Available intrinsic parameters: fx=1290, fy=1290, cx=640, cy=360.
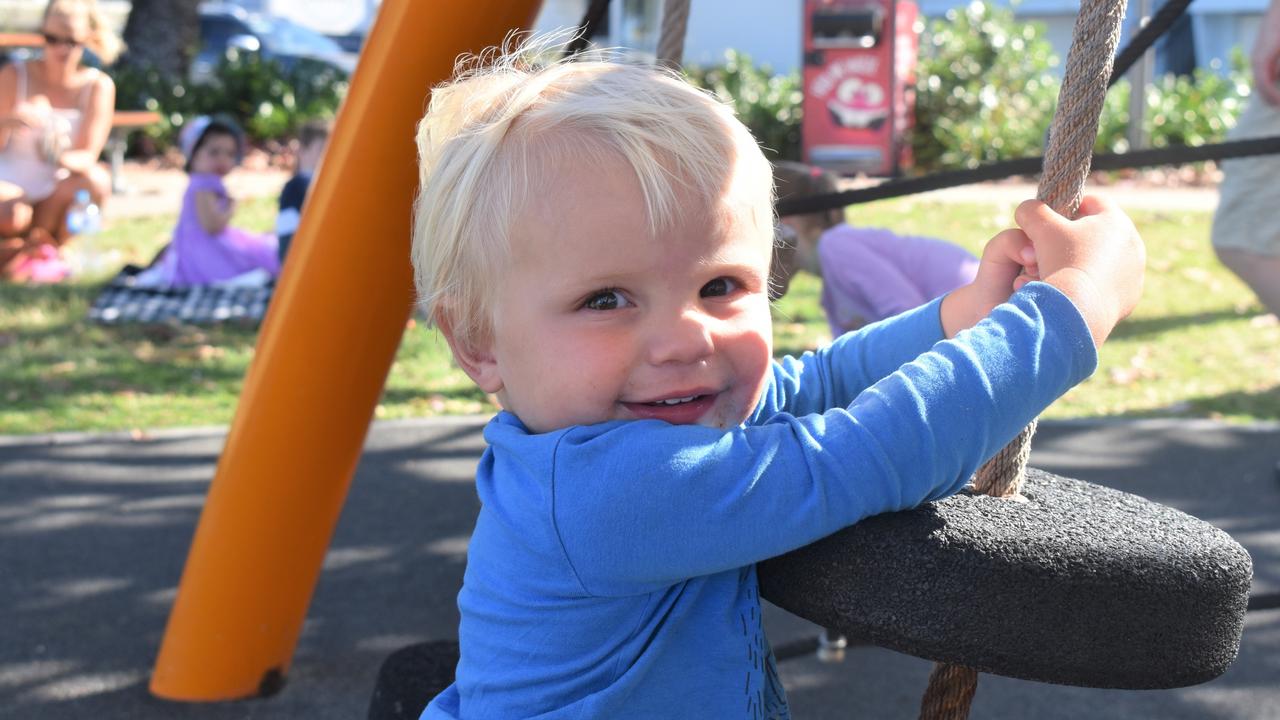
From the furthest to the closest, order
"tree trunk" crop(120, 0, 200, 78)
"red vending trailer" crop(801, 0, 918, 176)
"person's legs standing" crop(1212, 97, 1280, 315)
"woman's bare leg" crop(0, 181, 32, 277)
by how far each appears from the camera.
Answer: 1. "tree trunk" crop(120, 0, 200, 78)
2. "red vending trailer" crop(801, 0, 918, 176)
3. "woman's bare leg" crop(0, 181, 32, 277)
4. "person's legs standing" crop(1212, 97, 1280, 315)

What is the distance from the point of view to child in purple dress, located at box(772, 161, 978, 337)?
14.3ft

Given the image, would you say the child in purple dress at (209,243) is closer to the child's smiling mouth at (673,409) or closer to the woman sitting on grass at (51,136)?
the woman sitting on grass at (51,136)

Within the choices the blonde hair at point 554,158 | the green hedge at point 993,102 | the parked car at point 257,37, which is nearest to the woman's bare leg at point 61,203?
the green hedge at point 993,102

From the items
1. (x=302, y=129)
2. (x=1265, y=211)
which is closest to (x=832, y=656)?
(x=1265, y=211)

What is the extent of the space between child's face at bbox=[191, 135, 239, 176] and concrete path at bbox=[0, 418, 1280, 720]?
3.34 meters

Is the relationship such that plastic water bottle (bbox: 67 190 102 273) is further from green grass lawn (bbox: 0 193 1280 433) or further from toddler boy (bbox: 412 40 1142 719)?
toddler boy (bbox: 412 40 1142 719)

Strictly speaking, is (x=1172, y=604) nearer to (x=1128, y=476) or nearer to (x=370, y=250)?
(x=370, y=250)

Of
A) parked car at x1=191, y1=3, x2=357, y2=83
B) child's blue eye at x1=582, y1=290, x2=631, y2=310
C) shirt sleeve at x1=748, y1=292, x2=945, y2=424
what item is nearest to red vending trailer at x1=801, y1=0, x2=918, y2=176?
shirt sleeve at x1=748, y1=292, x2=945, y2=424

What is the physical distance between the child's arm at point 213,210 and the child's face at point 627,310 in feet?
21.9

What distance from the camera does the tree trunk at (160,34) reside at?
15477mm

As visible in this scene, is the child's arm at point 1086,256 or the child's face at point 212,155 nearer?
the child's arm at point 1086,256

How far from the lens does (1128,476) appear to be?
4.39 metres

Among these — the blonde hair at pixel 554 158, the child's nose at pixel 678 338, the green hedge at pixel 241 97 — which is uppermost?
the blonde hair at pixel 554 158

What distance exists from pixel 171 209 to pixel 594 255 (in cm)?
1044
